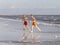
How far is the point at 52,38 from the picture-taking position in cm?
2162

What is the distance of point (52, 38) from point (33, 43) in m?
2.48

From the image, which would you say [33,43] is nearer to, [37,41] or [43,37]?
[37,41]

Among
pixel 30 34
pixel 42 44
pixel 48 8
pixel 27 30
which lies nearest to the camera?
pixel 42 44

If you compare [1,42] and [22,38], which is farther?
[22,38]

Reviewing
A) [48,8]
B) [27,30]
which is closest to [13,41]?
[27,30]

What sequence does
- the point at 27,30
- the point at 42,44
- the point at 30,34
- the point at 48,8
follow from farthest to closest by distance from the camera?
1. the point at 48,8
2. the point at 27,30
3. the point at 30,34
4. the point at 42,44

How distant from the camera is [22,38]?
21.6m

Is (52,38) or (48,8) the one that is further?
(48,8)

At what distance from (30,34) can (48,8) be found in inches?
3224

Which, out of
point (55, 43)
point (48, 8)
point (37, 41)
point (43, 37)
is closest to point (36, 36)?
point (43, 37)

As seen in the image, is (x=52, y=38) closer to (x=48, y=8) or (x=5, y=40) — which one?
(x=5, y=40)

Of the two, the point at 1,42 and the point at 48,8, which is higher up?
the point at 1,42

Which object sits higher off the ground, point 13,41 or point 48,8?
point 13,41

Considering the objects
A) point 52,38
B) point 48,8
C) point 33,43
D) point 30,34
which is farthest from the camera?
point 48,8
